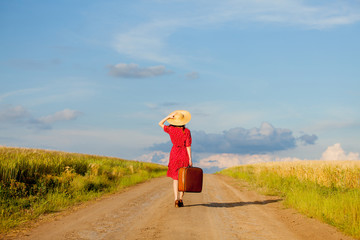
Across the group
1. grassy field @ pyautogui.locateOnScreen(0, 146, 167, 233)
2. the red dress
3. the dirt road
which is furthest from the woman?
grassy field @ pyautogui.locateOnScreen(0, 146, 167, 233)

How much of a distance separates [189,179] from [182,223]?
2.07 metres

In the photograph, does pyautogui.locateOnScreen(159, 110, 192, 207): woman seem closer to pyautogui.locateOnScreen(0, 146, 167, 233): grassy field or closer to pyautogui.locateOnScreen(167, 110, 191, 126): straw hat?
pyautogui.locateOnScreen(167, 110, 191, 126): straw hat

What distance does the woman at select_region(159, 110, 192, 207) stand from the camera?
421 inches

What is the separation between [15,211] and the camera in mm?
10047

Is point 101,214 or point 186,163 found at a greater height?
point 186,163

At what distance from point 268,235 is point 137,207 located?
15.7 ft

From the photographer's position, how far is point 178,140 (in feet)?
35.3

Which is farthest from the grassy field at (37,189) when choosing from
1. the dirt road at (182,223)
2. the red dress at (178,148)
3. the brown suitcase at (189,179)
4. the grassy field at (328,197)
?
the grassy field at (328,197)

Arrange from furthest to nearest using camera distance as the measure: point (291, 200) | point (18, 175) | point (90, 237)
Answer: point (18, 175) < point (291, 200) < point (90, 237)

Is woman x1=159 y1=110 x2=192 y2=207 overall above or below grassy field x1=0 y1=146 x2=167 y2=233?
above

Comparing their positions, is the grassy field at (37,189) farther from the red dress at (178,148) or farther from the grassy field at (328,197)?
the grassy field at (328,197)

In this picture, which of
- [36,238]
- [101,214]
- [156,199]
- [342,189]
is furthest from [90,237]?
[342,189]

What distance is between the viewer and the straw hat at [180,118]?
10.7 m

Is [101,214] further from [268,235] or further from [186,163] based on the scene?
[268,235]
